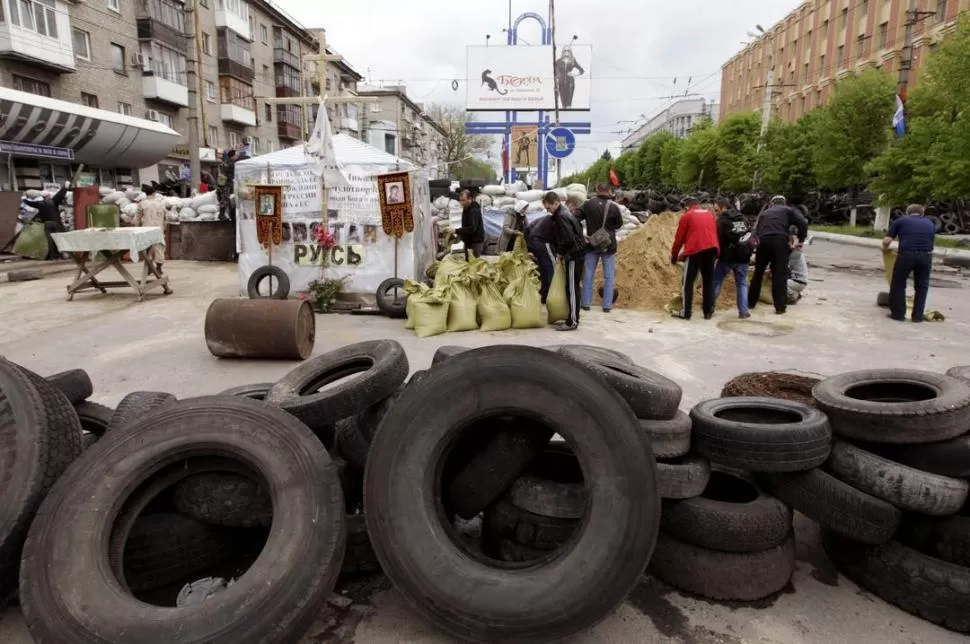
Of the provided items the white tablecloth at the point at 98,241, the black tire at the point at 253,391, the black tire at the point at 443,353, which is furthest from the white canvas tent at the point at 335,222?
the black tire at the point at 443,353

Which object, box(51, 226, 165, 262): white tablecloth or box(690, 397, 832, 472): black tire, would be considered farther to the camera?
box(51, 226, 165, 262): white tablecloth

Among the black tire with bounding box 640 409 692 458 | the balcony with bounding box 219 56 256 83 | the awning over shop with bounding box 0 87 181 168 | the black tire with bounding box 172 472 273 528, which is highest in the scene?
the balcony with bounding box 219 56 256 83

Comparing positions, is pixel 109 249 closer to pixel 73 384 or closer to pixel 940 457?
pixel 73 384

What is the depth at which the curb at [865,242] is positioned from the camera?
54.5 ft

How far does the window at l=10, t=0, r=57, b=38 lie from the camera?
24.4 meters

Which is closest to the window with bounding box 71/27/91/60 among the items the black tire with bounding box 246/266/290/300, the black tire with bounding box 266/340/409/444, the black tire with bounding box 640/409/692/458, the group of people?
the black tire with bounding box 246/266/290/300

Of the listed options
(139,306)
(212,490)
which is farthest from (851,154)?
(212,490)

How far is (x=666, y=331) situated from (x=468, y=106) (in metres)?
30.5

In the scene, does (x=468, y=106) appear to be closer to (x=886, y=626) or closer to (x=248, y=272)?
(x=248, y=272)

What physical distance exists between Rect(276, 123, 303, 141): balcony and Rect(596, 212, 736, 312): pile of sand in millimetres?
46007

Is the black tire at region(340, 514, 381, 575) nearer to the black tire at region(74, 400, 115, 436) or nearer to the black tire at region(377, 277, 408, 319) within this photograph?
the black tire at region(74, 400, 115, 436)

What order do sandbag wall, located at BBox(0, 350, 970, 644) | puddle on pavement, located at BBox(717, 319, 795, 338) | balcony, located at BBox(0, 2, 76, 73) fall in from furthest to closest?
1. balcony, located at BBox(0, 2, 76, 73)
2. puddle on pavement, located at BBox(717, 319, 795, 338)
3. sandbag wall, located at BBox(0, 350, 970, 644)

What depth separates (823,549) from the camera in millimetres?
3152

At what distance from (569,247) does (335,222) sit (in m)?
4.06
